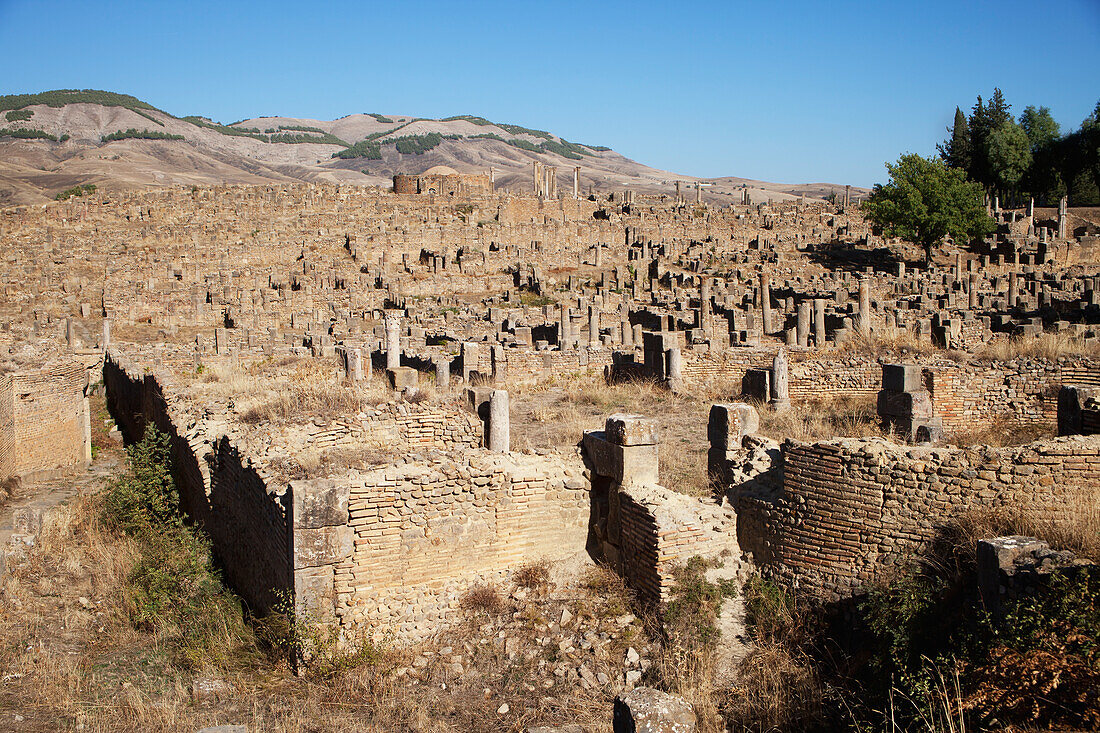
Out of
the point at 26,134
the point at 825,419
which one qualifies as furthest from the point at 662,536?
the point at 26,134

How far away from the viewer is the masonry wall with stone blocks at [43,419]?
1455 centimetres

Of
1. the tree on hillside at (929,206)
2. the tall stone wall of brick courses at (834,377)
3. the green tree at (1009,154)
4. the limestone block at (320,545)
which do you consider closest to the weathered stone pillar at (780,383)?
the tall stone wall of brick courses at (834,377)

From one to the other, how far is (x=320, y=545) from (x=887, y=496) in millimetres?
4750

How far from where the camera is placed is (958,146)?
6738 cm

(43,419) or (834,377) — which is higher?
(834,377)

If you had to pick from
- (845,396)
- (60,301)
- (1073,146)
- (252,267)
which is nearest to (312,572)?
(845,396)

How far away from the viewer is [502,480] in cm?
851

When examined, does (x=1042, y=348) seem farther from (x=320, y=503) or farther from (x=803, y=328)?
(x=320, y=503)

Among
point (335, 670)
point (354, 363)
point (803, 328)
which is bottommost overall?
point (335, 670)

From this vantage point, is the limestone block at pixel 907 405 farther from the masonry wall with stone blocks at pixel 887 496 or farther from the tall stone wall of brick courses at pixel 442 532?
the tall stone wall of brick courses at pixel 442 532

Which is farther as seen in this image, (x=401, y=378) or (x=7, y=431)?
(x=401, y=378)

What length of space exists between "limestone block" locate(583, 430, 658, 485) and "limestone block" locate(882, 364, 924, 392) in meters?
5.92

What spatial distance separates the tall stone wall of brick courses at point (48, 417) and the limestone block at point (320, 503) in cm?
987

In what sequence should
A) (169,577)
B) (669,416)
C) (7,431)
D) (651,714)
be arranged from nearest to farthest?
(651,714) → (169,577) → (7,431) → (669,416)
